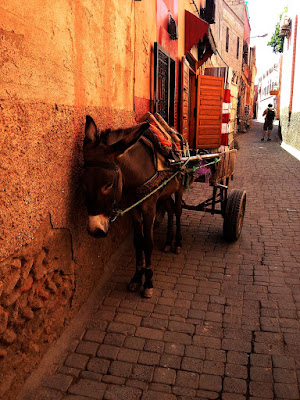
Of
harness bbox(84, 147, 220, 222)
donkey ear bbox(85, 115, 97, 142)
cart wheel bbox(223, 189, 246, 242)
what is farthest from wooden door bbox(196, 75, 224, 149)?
donkey ear bbox(85, 115, 97, 142)

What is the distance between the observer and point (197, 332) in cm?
335

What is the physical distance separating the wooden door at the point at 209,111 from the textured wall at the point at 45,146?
5693 mm

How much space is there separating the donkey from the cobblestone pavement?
501mm

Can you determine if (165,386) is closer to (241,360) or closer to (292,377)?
(241,360)

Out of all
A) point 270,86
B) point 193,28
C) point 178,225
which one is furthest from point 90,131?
point 270,86

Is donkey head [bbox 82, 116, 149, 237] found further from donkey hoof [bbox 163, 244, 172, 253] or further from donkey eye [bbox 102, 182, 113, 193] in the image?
donkey hoof [bbox 163, 244, 172, 253]

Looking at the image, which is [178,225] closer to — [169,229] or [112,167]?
[169,229]

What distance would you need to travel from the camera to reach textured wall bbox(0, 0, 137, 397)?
7.50ft

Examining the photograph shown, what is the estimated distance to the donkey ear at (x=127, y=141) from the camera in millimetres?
3037

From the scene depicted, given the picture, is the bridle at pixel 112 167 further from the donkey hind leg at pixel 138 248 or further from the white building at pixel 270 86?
the white building at pixel 270 86

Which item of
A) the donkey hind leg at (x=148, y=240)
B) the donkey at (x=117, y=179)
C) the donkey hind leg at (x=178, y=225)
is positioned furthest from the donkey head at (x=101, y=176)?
the donkey hind leg at (x=178, y=225)

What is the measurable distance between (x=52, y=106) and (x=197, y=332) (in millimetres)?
2398

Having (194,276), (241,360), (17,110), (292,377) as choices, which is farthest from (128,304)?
(17,110)

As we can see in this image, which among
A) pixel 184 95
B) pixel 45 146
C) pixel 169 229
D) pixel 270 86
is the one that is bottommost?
pixel 169 229
